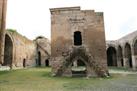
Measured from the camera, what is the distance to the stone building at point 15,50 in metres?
27.2

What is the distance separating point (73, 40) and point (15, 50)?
1298 centimetres

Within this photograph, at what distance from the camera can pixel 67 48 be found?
58.3 feet

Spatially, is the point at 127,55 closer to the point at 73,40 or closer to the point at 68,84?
the point at 73,40

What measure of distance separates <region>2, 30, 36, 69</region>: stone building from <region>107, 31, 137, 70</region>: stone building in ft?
58.1

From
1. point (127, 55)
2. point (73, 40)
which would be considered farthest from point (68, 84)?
point (127, 55)

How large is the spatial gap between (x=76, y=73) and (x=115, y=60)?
2601 centimetres

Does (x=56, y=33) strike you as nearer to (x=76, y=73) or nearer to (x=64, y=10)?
(x=64, y=10)

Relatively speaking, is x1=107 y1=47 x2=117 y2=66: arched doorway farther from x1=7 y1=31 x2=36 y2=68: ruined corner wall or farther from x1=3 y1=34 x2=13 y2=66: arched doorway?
x1=3 y1=34 x2=13 y2=66: arched doorway

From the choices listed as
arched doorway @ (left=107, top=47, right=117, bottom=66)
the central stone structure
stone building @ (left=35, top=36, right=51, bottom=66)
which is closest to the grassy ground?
the central stone structure

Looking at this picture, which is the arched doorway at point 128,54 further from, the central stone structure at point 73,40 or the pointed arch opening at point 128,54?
the central stone structure at point 73,40

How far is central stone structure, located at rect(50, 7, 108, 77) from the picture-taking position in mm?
17344

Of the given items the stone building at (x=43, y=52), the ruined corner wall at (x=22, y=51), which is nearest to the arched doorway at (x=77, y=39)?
the ruined corner wall at (x=22, y=51)

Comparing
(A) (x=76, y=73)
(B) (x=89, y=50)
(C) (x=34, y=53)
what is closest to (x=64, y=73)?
(A) (x=76, y=73)

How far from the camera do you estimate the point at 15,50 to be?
27.8 meters
